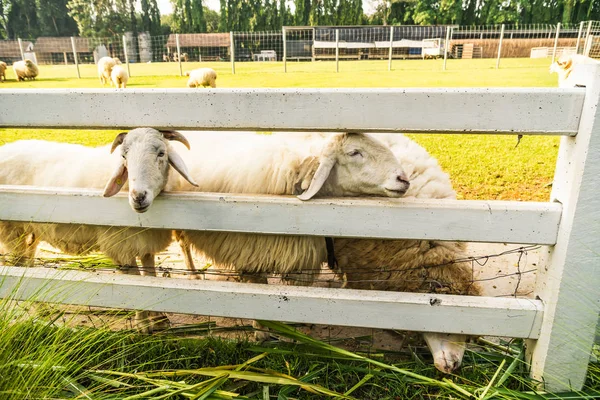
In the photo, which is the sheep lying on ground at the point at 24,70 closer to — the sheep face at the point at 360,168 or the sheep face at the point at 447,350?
the sheep face at the point at 360,168

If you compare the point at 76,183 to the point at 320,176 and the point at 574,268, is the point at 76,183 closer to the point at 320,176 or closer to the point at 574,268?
the point at 320,176

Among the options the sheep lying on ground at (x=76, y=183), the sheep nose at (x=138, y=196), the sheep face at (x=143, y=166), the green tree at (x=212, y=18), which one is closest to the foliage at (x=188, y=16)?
the green tree at (x=212, y=18)

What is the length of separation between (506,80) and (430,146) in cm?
1290

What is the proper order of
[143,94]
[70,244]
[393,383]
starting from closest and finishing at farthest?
[143,94], [393,383], [70,244]

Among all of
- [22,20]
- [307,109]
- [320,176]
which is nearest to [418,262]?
[320,176]

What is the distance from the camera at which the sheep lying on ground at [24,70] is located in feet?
78.2

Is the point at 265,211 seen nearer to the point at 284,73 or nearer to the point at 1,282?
the point at 1,282

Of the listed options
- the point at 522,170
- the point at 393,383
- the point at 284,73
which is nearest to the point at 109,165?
the point at 393,383

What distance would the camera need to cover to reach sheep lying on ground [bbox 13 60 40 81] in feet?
78.2

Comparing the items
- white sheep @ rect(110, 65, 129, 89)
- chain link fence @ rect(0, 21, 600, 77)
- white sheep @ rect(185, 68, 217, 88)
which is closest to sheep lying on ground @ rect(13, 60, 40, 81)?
chain link fence @ rect(0, 21, 600, 77)

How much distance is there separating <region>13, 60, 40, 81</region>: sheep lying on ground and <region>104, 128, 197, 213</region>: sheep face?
88.9 feet

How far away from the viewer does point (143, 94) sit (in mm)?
1878

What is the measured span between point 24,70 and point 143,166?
27392 millimetres

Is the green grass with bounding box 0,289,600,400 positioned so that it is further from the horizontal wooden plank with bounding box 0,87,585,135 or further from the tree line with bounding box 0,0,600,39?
the tree line with bounding box 0,0,600,39
